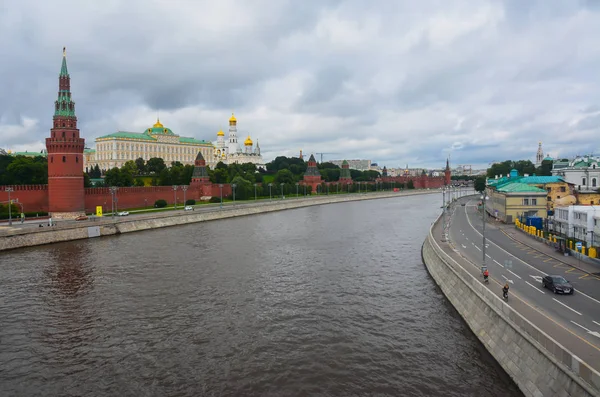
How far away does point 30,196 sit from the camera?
172 feet

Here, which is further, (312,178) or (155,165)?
(312,178)

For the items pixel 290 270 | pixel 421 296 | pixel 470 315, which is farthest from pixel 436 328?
pixel 290 270

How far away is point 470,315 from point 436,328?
4.95ft

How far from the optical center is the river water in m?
14.6

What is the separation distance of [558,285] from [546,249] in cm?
1218

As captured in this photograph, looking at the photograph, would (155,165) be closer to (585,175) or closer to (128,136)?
(128,136)

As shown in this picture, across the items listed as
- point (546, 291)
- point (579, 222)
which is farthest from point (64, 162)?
point (579, 222)

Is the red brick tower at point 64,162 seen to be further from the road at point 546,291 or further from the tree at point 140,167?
the tree at point 140,167

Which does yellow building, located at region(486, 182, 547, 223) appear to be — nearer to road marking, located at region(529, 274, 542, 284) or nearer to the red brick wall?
road marking, located at region(529, 274, 542, 284)

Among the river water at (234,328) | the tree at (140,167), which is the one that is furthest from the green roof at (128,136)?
the river water at (234,328)

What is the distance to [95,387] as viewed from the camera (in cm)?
1438

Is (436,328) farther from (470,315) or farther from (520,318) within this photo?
(520,318)

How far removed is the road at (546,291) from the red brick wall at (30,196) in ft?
155

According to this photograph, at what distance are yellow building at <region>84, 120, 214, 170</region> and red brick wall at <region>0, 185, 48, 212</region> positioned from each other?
74286 mm
